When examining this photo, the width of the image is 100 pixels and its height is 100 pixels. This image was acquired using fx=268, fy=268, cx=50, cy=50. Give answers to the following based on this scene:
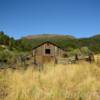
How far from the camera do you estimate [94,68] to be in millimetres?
13008

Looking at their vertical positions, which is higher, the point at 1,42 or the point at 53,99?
the point at 1,42

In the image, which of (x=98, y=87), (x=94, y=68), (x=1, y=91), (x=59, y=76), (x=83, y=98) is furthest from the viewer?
(x=94, y=68)

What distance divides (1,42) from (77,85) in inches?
1572

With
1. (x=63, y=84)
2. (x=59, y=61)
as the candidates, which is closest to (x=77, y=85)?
(x=63, y=84)

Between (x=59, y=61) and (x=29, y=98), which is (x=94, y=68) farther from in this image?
(x=29, y=98)

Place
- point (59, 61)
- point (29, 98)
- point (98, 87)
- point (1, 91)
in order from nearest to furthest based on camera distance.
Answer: point (29, 98) → point (1, 91) → point (98, 87) → point (59, 61)

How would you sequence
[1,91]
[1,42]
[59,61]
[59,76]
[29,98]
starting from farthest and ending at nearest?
[1,42], [59,61], [59,76], [1,91], [29,98]

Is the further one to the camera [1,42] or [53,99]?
[1,42]

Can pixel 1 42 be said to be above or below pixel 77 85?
above

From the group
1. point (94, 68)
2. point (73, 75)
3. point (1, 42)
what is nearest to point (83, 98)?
point (73, 75)

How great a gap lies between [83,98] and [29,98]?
153 centimetres

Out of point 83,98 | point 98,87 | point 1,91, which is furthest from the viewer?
point 98,87

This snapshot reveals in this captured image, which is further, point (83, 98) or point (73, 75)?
point (73, 75)

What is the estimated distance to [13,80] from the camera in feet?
29.2
